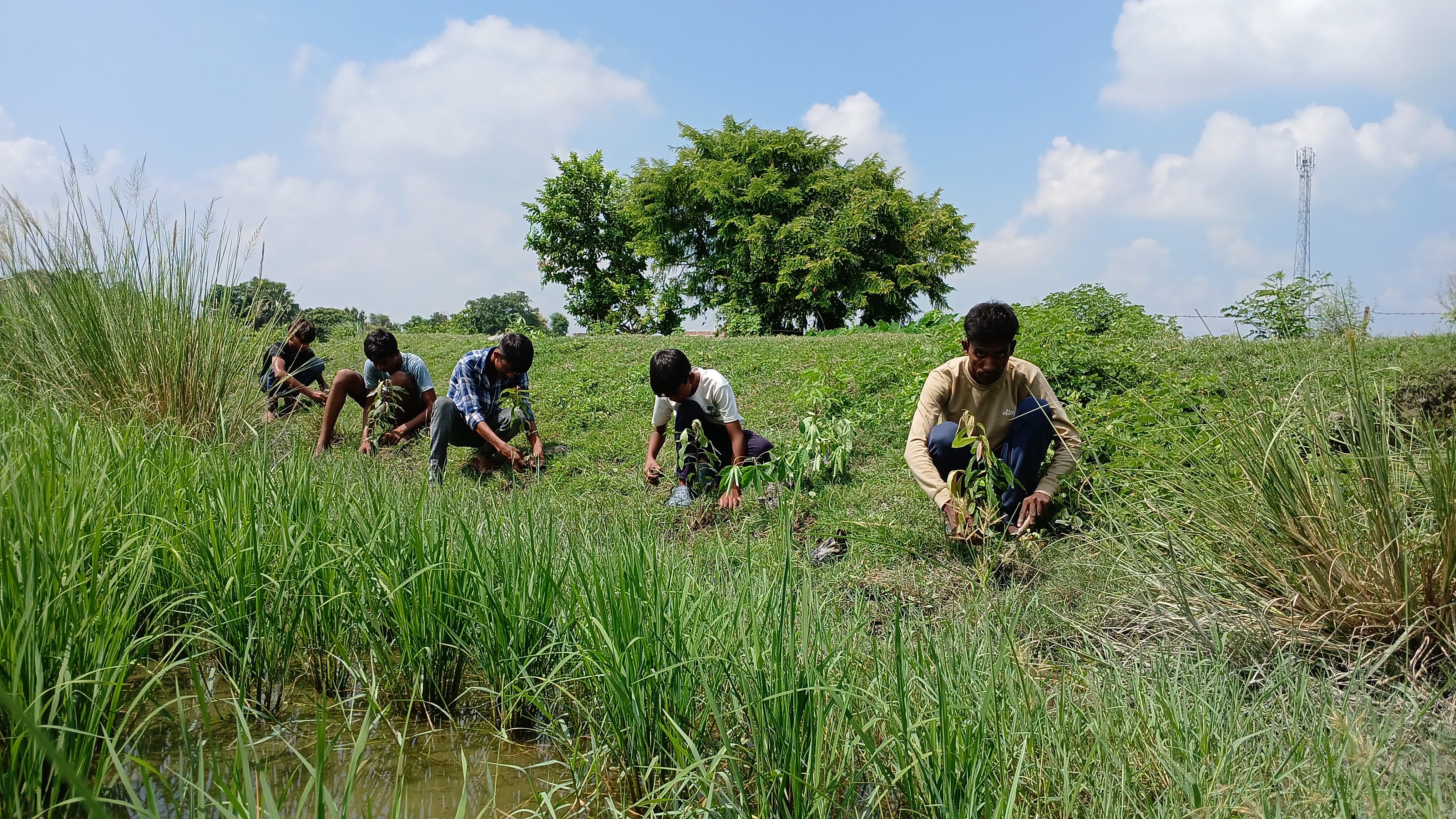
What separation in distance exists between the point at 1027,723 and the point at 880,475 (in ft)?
11.1

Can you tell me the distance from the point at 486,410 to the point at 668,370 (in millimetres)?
2191

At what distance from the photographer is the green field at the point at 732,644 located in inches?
70.4

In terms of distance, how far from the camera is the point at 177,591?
2.53m

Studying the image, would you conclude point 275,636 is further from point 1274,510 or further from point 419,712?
point 1274,510

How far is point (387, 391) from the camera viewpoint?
6203mm

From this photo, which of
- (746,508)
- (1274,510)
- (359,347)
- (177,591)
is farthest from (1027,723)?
(359,347)

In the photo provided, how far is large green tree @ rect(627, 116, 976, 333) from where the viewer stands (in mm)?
25812

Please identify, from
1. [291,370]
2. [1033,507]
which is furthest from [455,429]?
[1033,507]

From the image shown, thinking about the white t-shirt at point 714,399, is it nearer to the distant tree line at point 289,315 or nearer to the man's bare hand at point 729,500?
the man's bare hand at point 729,500

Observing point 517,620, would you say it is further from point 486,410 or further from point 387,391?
point 387,391

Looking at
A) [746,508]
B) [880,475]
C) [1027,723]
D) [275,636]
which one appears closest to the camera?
[1027,723]

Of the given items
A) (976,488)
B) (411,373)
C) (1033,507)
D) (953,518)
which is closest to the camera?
(976,488)

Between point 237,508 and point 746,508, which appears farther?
point 746,508

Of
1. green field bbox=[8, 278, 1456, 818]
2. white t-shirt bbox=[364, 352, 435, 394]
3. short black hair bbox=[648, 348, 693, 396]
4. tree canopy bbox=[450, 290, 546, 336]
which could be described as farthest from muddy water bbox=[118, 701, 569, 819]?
tree canopy bbox=[450, 290, 546, 336]
